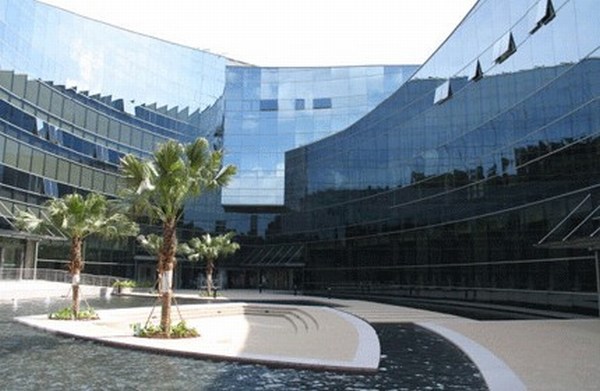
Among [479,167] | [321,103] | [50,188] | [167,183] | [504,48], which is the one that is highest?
[321,103]

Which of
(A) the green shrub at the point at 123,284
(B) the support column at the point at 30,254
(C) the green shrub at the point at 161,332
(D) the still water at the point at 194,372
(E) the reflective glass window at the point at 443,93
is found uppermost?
(E) the reflective glass window at the point at 443,93

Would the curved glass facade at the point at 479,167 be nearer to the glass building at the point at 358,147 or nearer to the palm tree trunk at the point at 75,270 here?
the glass building at the point at 358,147

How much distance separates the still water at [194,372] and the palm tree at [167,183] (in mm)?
3614

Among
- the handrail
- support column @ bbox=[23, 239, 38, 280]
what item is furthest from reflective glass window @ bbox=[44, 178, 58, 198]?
the handrail

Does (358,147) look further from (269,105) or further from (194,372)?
(194,372)

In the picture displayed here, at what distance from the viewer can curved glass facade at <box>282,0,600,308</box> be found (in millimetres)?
24859

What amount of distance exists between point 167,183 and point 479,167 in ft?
69.9

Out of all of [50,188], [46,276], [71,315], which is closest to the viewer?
[71,315]

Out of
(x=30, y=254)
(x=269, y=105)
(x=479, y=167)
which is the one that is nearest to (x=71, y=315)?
(x=479, y=167)

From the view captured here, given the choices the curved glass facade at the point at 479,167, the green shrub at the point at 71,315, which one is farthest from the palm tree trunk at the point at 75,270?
the curved glass facade at the point at 479,167

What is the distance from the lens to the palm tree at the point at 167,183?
61.6ft

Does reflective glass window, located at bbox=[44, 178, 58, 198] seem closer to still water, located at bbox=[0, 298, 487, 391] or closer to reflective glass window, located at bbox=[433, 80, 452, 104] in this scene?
reflective glass window, located at bbox=[433, 80, 452, 104]

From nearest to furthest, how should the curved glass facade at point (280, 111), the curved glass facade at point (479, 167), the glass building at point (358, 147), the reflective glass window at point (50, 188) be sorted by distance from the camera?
1. the curved glass facade at point (479, 167)
2. the glass building at point (358, 147)
3. the reflective glass window at point (50, 188)
4. the curved glass facade at point (280, 111)

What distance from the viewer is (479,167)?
3391cm
